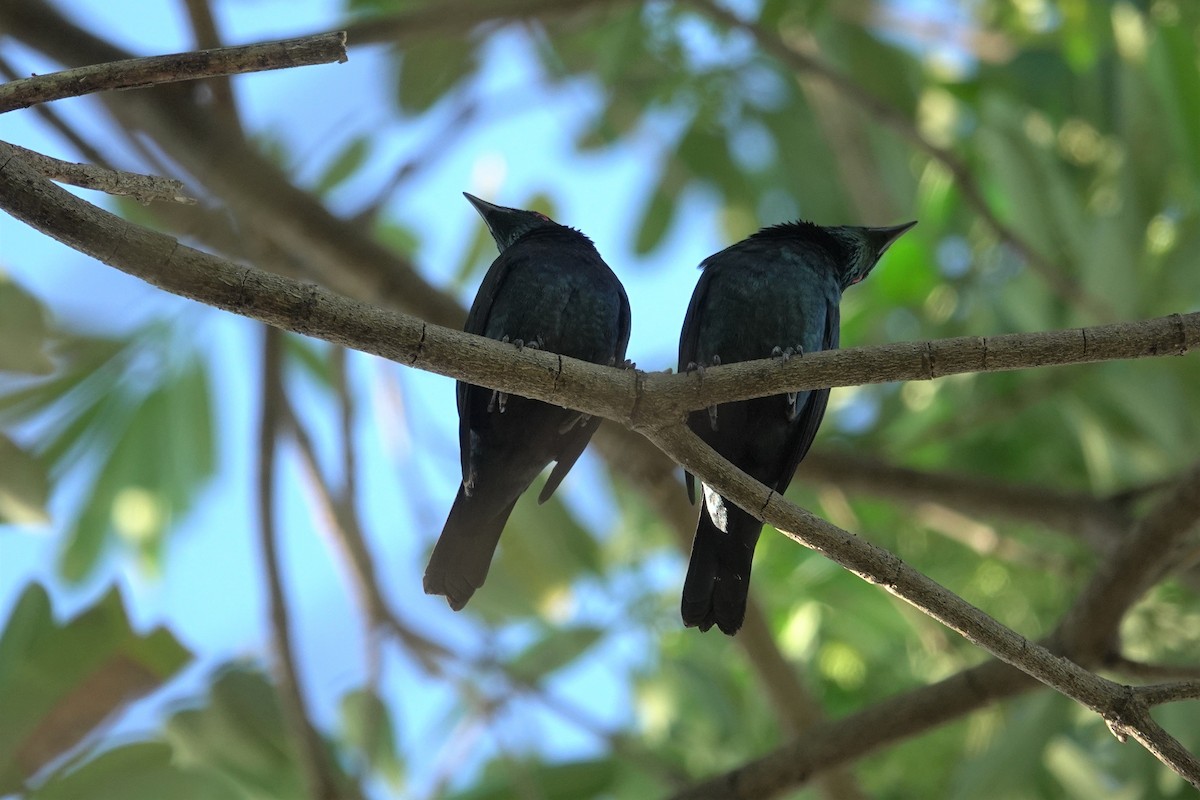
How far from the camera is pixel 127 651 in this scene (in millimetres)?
3799

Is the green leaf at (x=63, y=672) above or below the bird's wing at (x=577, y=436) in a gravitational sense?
below

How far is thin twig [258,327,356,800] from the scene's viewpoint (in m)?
4.53

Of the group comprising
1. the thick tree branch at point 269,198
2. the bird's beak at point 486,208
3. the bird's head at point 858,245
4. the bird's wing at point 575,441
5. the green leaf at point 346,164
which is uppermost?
the green leaf at point 346,164

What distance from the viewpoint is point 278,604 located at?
4973mm

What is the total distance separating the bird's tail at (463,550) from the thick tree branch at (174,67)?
1.52 m

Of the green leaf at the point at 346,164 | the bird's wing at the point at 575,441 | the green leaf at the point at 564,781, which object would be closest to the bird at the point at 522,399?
the bird's wing at the point at 575,441

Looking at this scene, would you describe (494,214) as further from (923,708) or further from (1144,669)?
(1144,669)

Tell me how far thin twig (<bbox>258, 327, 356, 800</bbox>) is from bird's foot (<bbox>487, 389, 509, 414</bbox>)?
1.75 metres

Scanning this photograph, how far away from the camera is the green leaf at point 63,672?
3.62 m

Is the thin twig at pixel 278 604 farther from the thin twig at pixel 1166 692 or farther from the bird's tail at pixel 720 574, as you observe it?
the thin twig at pixel 1166 692

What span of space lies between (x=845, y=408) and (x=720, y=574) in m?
3.36

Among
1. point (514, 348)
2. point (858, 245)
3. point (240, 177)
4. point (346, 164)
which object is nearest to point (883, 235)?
point (858, 245)

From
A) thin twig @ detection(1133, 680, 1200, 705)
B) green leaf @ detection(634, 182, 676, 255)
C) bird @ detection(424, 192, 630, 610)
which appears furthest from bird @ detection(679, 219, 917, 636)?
green leaf @ detection(634, 182, 676, 255)

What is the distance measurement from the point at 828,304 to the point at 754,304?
1.02ft
